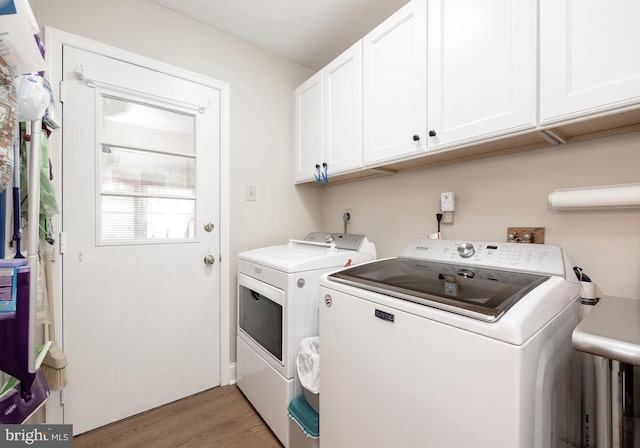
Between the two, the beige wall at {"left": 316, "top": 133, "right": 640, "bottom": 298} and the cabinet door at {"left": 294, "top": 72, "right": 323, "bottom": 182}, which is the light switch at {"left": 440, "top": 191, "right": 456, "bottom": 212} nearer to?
the beige wall at {"left": 316, "top": 133, "right": 640, "bottom": 298}

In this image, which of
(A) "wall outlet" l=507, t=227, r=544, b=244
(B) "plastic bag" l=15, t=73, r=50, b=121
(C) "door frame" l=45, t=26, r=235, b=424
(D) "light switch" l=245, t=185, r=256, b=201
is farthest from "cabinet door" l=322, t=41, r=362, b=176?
(B) "plastic bag" l=15, t=73, r=50, b=121

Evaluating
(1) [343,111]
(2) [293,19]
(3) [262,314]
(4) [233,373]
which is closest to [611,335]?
(3) [262,314]

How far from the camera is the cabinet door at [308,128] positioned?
6.81 ft

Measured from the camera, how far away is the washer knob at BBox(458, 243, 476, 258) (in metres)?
1.29

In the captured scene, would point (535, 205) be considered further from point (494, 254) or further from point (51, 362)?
point (51, 362)

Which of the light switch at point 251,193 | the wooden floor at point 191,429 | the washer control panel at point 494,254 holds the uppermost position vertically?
the light switch at point 251,193

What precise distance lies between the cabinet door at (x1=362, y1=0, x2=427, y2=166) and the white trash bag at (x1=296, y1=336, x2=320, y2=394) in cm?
106

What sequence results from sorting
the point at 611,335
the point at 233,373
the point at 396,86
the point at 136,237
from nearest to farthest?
the point at 611,335 → the point at 396,86 → the point at 136,237 → the point at 233,373

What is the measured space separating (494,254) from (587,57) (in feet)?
2.47

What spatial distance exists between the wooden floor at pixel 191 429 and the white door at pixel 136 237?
8 cm

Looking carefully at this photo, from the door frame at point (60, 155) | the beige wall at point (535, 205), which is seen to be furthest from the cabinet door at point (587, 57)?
the door frame at point (60, 155)

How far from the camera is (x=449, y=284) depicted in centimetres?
104

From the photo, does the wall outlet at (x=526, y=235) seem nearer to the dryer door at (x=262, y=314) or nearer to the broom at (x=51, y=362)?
the dryer door at (x=262, y=314)

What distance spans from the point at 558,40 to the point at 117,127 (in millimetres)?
2172
